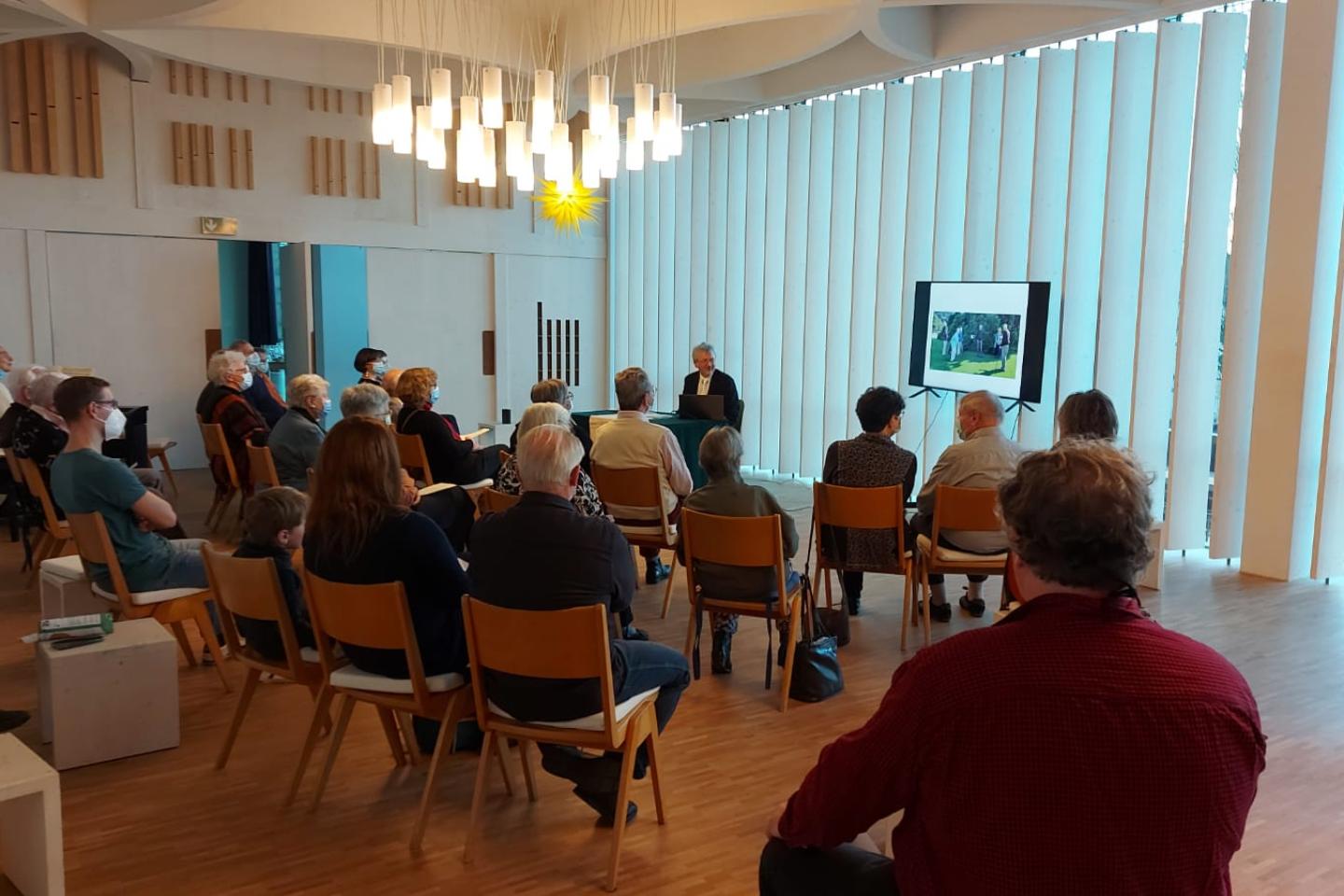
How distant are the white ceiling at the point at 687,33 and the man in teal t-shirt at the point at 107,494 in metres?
4.24

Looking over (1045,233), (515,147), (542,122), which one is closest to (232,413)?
(515,147)

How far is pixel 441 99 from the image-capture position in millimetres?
5789

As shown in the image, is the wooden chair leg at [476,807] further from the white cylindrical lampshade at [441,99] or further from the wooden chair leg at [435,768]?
the white cylindrical lampshade at [441,99]

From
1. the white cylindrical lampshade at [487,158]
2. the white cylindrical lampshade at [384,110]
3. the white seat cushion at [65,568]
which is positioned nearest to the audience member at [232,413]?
the white seat cushion at [65,568]

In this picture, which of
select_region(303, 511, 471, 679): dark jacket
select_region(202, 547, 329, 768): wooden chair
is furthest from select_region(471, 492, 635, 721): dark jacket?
select_region(202, 547, 329, 768): wooden chair

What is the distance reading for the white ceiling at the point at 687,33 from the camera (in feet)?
24.0

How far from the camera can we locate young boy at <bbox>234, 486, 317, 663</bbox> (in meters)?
3.60

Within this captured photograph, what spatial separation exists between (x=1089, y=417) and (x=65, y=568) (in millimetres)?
4842

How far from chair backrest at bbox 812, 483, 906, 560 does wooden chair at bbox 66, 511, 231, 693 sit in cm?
276

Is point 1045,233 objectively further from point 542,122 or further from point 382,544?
point 382,544

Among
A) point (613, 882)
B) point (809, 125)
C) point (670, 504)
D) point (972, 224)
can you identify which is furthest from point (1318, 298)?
point (613, 882)

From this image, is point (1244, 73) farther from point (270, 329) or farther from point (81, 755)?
point (270, 329)

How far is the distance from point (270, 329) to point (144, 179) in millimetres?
1934

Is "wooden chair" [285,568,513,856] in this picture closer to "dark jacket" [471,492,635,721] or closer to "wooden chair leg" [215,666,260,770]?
"dark jacket" [471,492,635,721]
